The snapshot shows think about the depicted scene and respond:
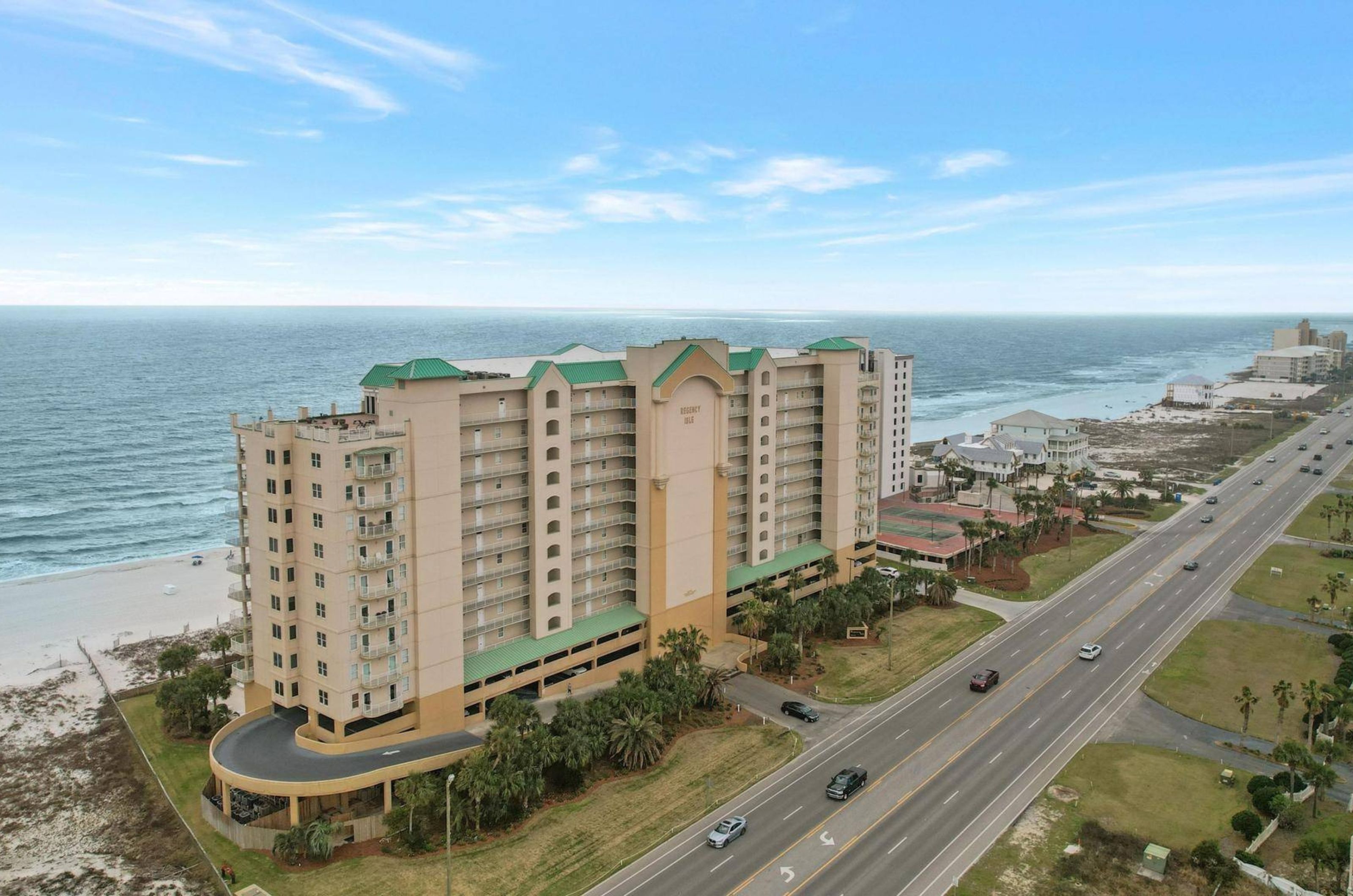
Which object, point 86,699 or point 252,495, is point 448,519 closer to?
point 252,495

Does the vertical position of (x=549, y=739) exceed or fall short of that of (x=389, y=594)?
it falls short

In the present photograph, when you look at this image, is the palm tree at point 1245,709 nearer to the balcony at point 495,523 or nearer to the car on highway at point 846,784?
the car on highway at point 846,784

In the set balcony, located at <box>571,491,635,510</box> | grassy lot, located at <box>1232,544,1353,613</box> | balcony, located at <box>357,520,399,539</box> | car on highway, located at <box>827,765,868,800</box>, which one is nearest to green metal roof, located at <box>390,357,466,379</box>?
balcony, located at <box>357,520,399,539</box>

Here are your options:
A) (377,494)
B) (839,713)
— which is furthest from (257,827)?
(839,713)

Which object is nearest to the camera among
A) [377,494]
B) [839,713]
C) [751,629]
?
[377,494]

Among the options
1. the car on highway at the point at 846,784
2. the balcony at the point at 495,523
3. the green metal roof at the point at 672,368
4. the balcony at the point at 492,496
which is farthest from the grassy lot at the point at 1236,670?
the balcony at the point at 492,496

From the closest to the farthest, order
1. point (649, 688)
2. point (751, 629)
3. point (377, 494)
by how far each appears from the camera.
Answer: point (377, 494)
point (649, 688)
point (751, 629)

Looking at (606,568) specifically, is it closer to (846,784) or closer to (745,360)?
(745,360)
